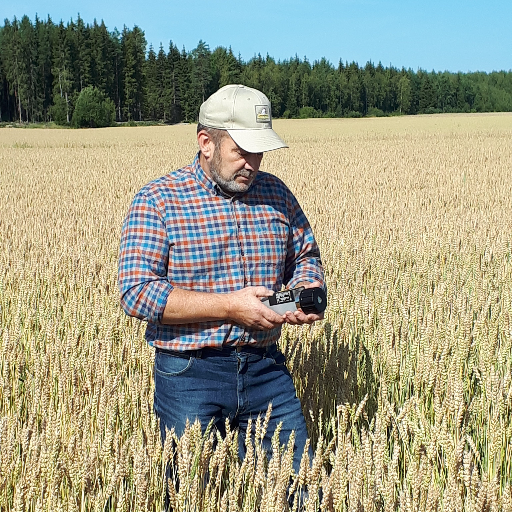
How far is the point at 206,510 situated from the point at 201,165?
3.61 ft

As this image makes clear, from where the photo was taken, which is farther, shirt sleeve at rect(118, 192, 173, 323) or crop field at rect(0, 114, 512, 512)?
shirt sleeve at rect(118, 192, 173, 323)

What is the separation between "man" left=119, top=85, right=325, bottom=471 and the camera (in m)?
2.19

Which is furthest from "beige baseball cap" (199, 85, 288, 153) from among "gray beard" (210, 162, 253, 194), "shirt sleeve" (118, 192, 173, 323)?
"shirt sleeve" (118, 192, 173, 323)

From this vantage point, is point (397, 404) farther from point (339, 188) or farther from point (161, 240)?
point (339, 188)

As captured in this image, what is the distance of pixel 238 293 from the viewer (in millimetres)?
2133

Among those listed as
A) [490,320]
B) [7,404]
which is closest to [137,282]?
[7,404]

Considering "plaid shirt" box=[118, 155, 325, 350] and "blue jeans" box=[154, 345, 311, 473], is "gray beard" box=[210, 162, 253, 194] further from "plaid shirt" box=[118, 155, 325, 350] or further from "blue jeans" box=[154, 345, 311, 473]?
"blue jeans" box=[154, 345, 311, 473]

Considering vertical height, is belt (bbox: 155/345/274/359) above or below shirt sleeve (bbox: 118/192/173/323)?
below

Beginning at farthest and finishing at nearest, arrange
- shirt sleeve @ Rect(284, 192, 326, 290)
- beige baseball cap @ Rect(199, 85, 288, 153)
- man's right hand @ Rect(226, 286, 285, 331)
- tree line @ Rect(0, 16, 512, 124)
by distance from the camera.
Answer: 1. tree line @ Rect(0, 16, 512, 124)
2. shirt sleeve @ Rect(284, 192, 326, 290)
3. beige baseball cap @ Rect(199, 85, 288, 153)
4. man's right hand @ Rect(226, 286, 285, 331)

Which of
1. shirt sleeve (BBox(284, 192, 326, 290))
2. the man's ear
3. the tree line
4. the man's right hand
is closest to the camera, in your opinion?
the man's right hand

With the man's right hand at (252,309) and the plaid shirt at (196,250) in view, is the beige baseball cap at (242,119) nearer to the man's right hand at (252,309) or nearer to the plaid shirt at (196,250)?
the plaid shirt at (196,250)

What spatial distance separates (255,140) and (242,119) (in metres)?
0.09

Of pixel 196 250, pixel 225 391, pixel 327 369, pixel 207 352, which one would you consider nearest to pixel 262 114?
pixel 196 250

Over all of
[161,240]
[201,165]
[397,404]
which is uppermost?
[201,165]
